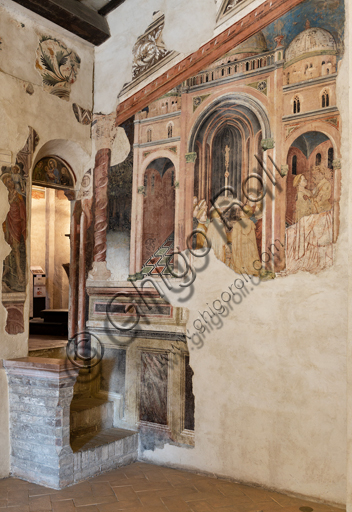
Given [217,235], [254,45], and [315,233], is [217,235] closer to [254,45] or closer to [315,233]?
[315,233]

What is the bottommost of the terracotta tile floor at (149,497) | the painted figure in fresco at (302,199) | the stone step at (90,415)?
the terracotta tile floor at (149,497)

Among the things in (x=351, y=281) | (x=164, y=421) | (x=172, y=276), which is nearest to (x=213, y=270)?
(x=172, y=276)

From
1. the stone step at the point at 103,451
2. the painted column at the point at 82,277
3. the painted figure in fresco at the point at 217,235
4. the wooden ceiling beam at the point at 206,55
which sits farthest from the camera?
the painted column at the point at 82,277

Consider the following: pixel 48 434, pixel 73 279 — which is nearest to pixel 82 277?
pixel 73 279

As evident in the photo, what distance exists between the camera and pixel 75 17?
5328 mm

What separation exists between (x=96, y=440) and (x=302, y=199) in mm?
3148

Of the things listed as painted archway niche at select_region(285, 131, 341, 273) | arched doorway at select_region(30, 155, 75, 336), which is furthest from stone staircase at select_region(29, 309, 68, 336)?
painted archway niche at select_region(285, 131, 341, 273)

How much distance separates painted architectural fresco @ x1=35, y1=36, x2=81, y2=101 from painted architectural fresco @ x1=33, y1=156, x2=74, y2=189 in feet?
2.55

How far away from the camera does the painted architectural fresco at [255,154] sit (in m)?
4.12

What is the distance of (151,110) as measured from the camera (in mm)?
5344

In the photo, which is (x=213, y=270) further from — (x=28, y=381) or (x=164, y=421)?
(x=28, y=381)

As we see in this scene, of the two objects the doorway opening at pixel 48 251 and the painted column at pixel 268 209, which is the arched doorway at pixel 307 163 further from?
the doorway opening at pixel 48 251

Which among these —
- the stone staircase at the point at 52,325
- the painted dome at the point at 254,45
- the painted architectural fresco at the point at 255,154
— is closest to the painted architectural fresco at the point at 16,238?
the painted architectural fresco at the point at 255,154

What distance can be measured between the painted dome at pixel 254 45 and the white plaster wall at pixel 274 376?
0.90ft
